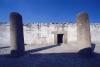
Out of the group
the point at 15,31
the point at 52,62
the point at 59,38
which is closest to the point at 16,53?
the point at 15,31

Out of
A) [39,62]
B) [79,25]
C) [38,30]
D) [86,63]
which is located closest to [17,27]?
[39,62]

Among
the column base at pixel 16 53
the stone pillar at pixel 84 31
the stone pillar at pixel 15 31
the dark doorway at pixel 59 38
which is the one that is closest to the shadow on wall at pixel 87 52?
the stone pillar at pixel 84 31

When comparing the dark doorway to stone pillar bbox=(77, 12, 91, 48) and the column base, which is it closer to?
stone pillar bbox=(77, 12, 91, 48)

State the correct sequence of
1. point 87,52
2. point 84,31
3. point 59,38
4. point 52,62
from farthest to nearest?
1. point 59,38
2. point 84,31
3. point 87,52
4. point 52,62

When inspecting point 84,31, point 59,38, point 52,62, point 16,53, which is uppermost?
point 84,31

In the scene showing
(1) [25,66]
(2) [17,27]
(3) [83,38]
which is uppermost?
(2) [17,27]

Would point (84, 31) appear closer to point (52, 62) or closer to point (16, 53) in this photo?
point (52, 62)

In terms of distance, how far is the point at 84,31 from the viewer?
1146cm

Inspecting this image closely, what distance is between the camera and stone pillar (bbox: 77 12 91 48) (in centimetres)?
1138

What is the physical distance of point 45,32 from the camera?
17.7 metres

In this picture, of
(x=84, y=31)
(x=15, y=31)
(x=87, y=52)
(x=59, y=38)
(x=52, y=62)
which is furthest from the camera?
(x=59, y=38)

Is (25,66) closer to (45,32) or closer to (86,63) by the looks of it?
(86,63)

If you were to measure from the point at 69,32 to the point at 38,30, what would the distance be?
10.8 ft

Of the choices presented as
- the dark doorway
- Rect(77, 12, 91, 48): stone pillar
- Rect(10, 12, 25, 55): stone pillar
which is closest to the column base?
Rect(10, 12, 25, 55): stone pillar
